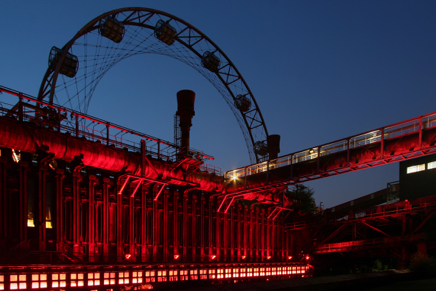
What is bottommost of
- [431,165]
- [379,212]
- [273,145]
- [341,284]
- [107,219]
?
[341,284]

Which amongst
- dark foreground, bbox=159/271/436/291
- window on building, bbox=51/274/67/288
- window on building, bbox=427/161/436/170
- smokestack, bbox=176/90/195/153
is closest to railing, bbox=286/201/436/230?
dark foreground, bbox=159/271/436/291

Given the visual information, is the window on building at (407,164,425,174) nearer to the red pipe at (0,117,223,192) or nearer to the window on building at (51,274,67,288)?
the red pipe at (0,117,223,192)

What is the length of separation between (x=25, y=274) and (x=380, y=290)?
20.3 m

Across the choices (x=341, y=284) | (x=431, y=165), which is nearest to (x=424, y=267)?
(x=341, y=284)

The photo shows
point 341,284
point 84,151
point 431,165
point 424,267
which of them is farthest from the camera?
point 431,165

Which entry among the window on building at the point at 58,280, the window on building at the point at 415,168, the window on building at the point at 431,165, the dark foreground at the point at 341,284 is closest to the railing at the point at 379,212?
the dark foreground at the point at 341,284

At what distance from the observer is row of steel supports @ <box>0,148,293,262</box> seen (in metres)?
25.6

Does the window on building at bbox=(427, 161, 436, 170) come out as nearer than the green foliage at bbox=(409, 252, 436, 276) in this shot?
No

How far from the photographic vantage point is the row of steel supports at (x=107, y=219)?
25.6 m

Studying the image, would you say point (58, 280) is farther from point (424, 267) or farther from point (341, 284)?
point (424, 267)

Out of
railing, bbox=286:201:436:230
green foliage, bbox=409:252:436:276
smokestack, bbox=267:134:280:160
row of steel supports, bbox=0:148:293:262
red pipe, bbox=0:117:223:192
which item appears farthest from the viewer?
smokestack, bbox=267:134:280:160

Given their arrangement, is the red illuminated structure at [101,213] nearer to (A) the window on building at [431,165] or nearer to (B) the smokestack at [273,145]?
(B) the smokestack at [273,145]

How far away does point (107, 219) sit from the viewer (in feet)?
101

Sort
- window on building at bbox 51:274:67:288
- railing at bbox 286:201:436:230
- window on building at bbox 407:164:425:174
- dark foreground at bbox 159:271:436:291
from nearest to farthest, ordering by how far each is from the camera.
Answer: dark foreground at bbox 159:271:436:291
window on building at bbox 51:274:67:288
railing at bbox 286:201:436:230
window on building at bbox 407:164:425:174
